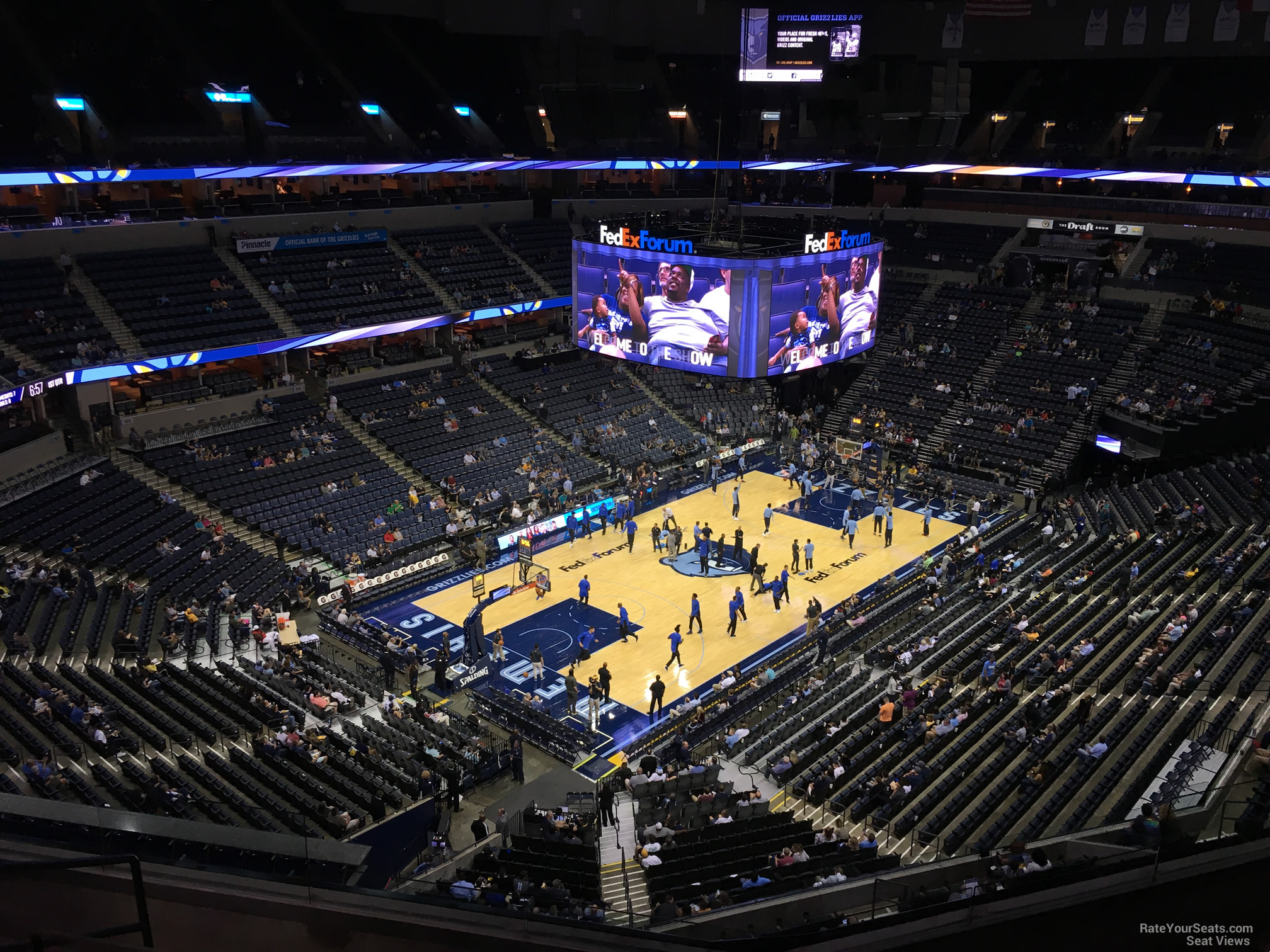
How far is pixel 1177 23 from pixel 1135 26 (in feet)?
4.82

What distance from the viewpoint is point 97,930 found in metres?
3.18

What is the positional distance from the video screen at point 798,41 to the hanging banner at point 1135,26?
10.7 metres

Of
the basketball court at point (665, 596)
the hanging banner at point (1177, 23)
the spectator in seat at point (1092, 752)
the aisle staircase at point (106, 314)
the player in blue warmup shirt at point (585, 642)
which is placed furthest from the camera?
the hanging banner at point (1177, 23)

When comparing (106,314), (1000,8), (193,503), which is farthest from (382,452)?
(1000,8)

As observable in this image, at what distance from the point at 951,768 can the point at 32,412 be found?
25.1 metres

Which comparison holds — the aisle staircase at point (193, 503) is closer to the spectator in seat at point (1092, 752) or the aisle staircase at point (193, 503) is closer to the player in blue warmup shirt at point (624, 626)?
the player in blue warmup shirt at point (624, 626)

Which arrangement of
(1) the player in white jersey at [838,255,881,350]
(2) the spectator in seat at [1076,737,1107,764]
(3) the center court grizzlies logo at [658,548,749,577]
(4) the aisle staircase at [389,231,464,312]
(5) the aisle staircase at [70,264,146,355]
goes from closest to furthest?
1. (2) the spectator in seat at [1076,737,1107,764]
2. (1) the player in white jersey at [838,255,881,350]
3. (3) the center court grizzlies logo at [658,548,749,577]
4. (5) the aisle staircase at [70,264,146,355]
5. (4) the aisle staircase at [389,231,464,312]

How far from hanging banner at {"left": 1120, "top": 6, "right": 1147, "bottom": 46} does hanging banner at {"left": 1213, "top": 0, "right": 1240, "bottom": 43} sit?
8.01 feet

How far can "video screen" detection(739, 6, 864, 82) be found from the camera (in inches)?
1479

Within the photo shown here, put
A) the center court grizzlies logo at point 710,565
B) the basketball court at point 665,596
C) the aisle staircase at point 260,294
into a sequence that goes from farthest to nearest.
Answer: the aisle staircase at point 260,294 → the center court grizzlies logo at point 710,565 → the basketball court at point 665,596

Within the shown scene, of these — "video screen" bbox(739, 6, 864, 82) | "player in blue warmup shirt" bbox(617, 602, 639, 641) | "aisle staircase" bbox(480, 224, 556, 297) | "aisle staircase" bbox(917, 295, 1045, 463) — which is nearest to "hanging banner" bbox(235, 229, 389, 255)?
"aisle staircase" bbox(480, 224, 556, 297)

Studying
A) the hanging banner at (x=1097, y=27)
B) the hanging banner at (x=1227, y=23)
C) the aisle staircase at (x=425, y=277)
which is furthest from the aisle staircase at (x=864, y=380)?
the aisle staircase at (x=425, y=277)

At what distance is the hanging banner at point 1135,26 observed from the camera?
37.7 metres

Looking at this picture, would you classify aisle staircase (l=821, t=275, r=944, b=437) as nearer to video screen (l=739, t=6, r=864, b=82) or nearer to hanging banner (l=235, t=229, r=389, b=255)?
video screen (l=739, t=6, r=864, b=82)
